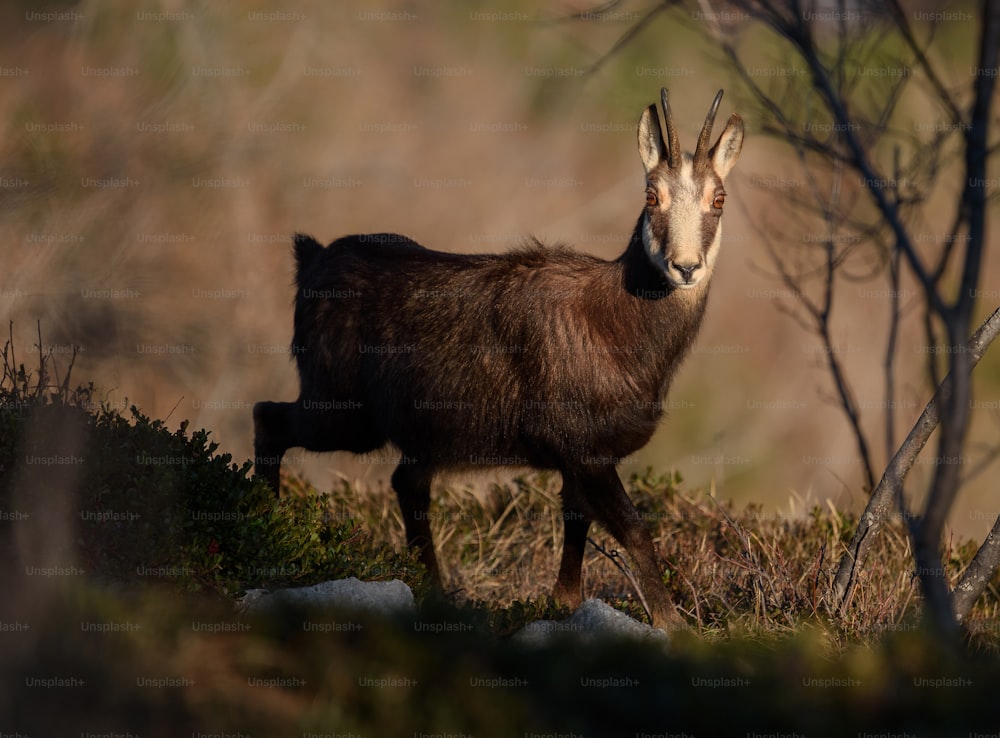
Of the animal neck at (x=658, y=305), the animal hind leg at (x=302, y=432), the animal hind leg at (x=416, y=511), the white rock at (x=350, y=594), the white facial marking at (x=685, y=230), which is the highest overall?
the white facial marking at (x=685, y=230)

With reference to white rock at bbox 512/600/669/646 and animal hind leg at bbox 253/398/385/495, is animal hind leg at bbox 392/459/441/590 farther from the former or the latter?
white rock at bbox 512/600/669/646

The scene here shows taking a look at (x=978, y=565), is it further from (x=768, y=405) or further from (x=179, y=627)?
(x=768, y=405)

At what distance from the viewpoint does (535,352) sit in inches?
273

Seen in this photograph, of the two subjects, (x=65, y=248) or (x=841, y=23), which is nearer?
(x=841, y=23)

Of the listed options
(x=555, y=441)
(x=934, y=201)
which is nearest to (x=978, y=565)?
(x=555, y=441)

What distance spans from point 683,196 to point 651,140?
49 cm

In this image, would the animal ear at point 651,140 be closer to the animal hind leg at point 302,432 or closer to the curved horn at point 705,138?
the curved horn at point 705,138

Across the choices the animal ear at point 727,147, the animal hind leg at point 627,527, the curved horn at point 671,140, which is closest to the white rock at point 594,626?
the animal hind leg at point 627,527

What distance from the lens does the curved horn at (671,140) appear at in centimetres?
656

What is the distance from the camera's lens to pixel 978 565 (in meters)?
6.09

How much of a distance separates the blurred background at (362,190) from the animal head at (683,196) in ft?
11.6

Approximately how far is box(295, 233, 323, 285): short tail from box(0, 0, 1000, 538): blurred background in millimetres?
1220

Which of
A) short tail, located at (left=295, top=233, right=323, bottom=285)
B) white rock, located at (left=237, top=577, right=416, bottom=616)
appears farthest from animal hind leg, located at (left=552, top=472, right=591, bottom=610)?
short tail, located at (left=295, top=233, right=323, bottom=285)

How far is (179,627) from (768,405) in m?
19.3
